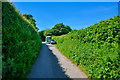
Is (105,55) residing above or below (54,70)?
above

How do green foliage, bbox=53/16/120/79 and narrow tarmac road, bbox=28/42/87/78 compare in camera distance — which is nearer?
green foliage, bbox=53/16/120/79

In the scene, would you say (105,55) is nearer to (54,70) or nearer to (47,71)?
(54,70)

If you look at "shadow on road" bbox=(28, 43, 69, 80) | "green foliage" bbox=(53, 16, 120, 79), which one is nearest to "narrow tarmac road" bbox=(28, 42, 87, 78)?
"shadow on road" bbox=(28, 43, 69, 80)

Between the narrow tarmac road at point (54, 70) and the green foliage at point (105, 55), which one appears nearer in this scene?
the green foliage at point (105, 55)

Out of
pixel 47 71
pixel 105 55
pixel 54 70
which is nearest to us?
pixel 105 55

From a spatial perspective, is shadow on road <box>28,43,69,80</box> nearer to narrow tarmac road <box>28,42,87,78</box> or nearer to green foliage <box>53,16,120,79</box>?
narrow tarmac road <box>28,42,87,78</box>

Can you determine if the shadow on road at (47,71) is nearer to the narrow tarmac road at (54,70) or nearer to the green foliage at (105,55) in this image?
the narrow tarmac road at (54,70)

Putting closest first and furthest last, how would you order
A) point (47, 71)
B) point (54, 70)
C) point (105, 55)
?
point (105, 55), point (47, 71), point (54, 70)

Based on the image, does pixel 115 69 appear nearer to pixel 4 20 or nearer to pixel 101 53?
pixel 101 53

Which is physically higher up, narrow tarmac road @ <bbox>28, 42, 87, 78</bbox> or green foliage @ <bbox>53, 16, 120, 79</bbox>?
green foliage @ <bbox>53, 16, 120, 79</bbox>

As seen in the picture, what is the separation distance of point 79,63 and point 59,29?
106 feet

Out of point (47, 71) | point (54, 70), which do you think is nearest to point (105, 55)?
point (54, 70)

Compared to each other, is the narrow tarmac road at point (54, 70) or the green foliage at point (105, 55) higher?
the green foliage at point (105, 55)

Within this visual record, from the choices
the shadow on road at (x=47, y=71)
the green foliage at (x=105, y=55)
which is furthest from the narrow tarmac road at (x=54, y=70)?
the green foliage at (x=105, y=55)
